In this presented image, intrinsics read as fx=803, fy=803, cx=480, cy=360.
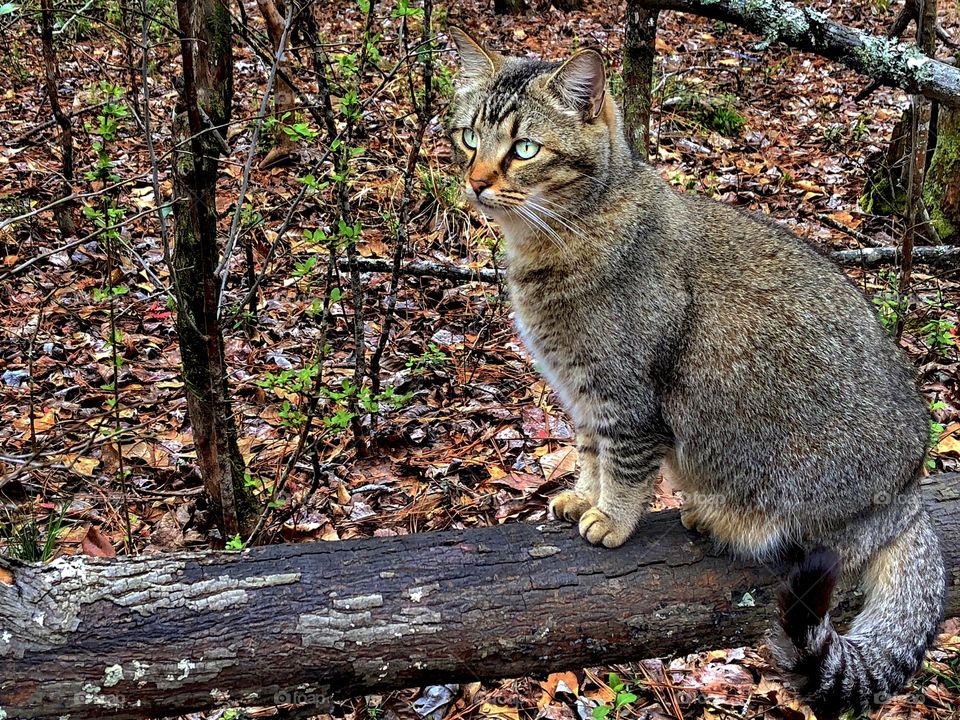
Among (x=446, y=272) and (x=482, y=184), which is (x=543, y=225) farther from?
(x=446, y=272)

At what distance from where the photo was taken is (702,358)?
311cm

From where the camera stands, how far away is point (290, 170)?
279 inches

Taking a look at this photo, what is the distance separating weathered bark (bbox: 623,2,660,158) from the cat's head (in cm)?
144

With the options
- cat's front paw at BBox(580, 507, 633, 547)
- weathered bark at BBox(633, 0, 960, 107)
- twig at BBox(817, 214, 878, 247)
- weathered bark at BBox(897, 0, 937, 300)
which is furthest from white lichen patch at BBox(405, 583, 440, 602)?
twig at BBox(817, 214, 878, 247)

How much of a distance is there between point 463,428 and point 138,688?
2727 millimetres

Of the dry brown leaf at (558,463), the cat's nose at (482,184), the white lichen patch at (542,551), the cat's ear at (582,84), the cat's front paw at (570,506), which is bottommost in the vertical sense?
the dry brown leaf at (558,463)

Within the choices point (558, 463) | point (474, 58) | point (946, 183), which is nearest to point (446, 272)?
point (558, 463)

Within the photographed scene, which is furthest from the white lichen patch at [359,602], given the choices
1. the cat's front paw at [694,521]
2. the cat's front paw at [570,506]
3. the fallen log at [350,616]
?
the cat's front paw at [694,521]

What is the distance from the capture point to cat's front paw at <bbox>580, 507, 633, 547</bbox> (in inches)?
122

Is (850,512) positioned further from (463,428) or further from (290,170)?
(290,170)

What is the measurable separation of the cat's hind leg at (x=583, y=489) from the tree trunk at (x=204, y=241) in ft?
4.91

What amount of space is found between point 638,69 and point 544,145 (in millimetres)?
1964

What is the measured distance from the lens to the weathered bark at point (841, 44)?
379 cm

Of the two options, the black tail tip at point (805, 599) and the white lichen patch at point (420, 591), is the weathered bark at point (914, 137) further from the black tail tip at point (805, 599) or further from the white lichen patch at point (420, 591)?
→ the white lichen patch at point (420, 591)
